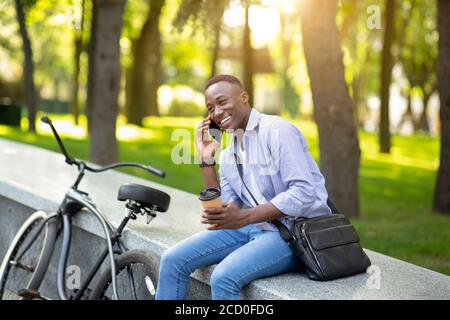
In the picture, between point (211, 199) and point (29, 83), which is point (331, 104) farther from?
point (29, 83)

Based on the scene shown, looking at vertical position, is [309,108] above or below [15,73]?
below

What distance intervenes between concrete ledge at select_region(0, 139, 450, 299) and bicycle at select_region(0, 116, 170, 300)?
20 cm

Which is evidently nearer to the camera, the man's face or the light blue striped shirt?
the light blue striped shirt

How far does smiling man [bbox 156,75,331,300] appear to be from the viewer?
167 inches

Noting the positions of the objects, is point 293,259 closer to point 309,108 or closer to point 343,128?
point 343,128

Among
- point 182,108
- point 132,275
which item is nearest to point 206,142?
point 132,275

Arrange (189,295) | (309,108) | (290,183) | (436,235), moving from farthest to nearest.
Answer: (309,108)
(436,235)
(189,295)
(290,183)

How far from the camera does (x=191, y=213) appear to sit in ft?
21.9

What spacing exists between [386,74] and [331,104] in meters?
10.1

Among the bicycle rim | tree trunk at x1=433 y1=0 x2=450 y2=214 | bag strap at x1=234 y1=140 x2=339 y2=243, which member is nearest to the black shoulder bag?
bag strap at x1=234 y1=140 x2=339 y2=243

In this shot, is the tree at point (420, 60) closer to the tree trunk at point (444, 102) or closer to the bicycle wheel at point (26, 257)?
the tree trunk at point (444, 102)

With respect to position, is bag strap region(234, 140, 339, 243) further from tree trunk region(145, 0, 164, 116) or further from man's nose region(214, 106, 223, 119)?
tree trunk region(145, 0, 164, 116)
